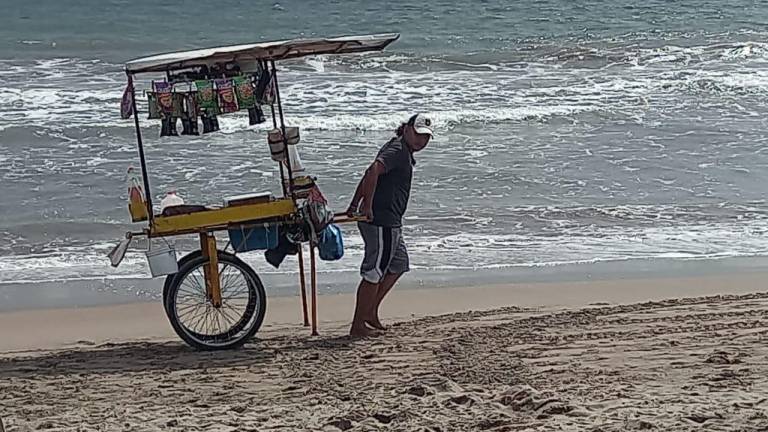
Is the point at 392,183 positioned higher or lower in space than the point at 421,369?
higher

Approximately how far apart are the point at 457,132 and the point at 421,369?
397 inches

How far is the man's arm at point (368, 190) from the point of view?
6789mm

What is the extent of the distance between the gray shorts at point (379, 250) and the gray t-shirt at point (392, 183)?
0.06 meters

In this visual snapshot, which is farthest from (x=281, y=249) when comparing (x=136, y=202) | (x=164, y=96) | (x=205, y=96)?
(x=164, y=96)

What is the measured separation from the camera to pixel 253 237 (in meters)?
6.76

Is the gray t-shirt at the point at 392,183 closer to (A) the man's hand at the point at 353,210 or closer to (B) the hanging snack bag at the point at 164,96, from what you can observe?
(A) the man's hand at the point at 353,210

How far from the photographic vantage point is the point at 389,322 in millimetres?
A: 7812

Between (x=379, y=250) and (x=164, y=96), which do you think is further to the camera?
(x=379, y=250)

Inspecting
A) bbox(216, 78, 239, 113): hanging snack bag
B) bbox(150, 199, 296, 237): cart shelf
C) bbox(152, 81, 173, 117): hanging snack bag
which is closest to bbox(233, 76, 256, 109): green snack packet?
bbox(216, 78, 239, 113): hanging snack bag

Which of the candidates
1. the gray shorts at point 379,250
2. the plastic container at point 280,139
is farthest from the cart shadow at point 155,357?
the plastic container at point 280,139

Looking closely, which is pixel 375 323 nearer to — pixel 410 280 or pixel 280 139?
pixel 280 139

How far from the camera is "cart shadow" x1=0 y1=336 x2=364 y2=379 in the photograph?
6500 mm

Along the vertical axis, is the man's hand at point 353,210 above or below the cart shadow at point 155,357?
above

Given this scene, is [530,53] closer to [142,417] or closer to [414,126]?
[414,126]
